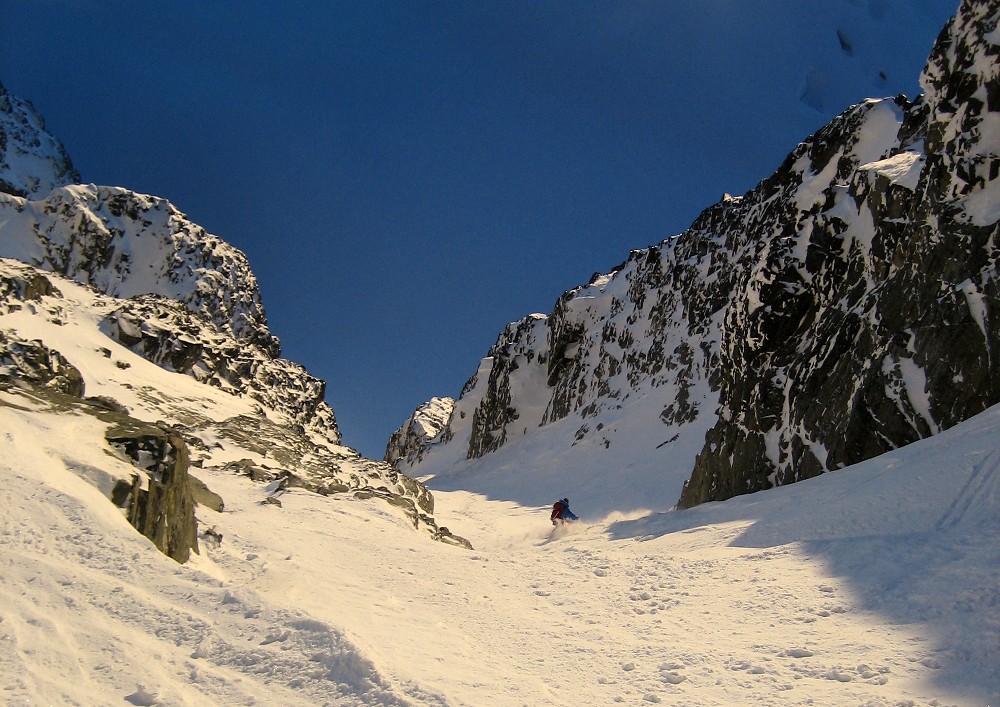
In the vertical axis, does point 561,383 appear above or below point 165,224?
below

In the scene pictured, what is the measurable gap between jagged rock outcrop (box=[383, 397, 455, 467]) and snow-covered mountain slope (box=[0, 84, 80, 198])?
67.3 m

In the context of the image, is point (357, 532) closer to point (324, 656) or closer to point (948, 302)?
point (324, 656)

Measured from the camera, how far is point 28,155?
4983 inches

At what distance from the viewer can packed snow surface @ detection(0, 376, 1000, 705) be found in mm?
6230

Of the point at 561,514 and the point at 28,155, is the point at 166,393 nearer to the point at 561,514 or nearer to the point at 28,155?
the point at 561,514

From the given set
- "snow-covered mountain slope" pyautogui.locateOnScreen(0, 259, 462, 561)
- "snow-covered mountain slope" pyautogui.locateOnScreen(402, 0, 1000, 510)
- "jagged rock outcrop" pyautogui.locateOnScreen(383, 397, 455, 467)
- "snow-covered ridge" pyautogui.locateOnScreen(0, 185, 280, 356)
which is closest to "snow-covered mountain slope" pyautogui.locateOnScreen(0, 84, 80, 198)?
"snow-covered ridge" pyautogui.locateOnScreen(0, 185, 280, 356)

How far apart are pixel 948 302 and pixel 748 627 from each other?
11.4 metres

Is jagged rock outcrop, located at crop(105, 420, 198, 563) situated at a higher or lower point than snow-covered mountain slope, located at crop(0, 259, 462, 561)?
lower

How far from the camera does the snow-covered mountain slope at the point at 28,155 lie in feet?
396

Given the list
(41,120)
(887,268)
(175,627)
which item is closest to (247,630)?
(175,627)

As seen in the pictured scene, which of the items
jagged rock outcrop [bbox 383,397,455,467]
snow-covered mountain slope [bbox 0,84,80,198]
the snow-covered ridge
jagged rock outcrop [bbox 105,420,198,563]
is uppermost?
snow-covered mountain slope [bbox 0,84,80,198]

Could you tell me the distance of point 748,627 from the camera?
26.2 feet

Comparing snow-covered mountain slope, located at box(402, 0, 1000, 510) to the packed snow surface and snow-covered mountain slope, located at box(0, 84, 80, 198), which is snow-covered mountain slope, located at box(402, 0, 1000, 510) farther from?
snow-covered mountain slope, located at box(0, 84, 80, 198)

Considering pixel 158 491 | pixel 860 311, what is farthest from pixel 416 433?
pixel 158 491
